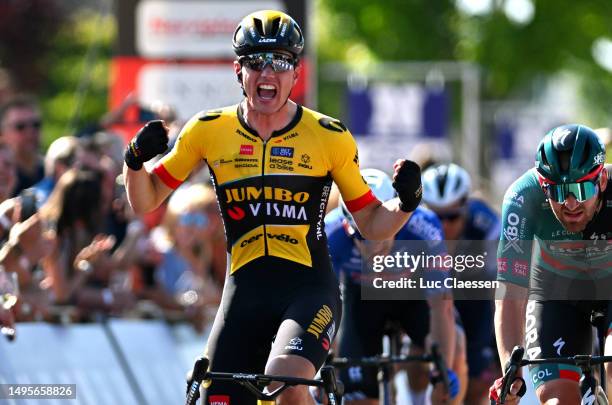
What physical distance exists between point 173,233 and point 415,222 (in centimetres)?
427

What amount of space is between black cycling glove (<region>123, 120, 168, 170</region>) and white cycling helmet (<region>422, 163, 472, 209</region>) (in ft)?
12.9

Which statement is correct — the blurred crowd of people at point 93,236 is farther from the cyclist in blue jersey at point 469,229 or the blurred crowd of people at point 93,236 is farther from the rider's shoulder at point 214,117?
the cyclist in blue jersey at point 469,229

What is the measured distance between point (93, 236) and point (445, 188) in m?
2.87

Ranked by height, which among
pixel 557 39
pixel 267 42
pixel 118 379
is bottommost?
pixel 118 379

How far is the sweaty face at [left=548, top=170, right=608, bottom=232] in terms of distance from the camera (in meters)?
6.98

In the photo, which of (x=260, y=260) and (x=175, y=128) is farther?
(x=175, y=128)

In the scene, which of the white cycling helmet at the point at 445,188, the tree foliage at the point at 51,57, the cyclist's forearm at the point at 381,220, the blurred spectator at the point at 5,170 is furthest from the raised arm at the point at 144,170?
the tree foliage at the point at 51,57

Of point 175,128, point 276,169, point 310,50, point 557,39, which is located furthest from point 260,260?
point 557,39

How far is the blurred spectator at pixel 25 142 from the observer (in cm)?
1136

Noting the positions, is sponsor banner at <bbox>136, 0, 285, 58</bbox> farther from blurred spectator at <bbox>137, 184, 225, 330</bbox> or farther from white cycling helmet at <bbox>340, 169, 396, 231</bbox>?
white cycling helmet at <bbox>340, 169, 396, 231</bbox>

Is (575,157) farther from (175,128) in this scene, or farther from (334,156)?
(175,128)

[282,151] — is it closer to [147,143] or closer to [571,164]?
[147,143]

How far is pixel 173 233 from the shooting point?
13.2 meters

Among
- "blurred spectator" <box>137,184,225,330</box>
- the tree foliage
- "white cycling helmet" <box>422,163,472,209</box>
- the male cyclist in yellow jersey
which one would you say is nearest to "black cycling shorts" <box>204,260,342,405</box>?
the male cyclist in yellow jersey
